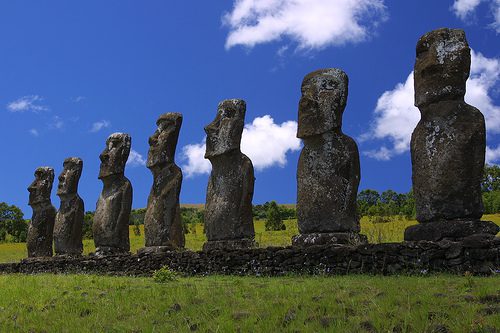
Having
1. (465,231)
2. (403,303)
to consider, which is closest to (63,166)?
(465,231)

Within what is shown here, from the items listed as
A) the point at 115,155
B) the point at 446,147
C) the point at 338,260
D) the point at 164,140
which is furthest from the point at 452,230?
the point at 115,155

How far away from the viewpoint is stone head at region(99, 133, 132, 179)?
19.1 metres

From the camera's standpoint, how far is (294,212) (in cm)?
5262

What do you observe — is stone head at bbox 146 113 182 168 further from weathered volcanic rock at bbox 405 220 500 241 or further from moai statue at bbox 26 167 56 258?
weathered volcanic rock at bbox 405 220 500 241

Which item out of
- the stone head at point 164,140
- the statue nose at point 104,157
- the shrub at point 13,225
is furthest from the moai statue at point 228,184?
the shrub at point 13,225

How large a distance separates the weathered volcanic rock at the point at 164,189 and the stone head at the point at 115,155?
1939 mm

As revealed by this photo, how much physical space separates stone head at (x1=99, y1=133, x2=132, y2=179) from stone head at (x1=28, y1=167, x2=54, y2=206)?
172 inches

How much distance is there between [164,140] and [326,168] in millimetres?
6144

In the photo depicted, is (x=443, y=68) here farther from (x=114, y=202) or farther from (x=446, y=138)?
(x=114, y=202)

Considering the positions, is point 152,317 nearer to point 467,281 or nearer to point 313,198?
point 467,281

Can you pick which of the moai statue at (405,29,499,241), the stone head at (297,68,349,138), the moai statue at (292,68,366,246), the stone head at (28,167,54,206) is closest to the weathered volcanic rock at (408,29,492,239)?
the moai statue at (405,29,499,241)

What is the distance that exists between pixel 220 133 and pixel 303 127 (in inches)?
114

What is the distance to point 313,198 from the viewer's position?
12.7 meters

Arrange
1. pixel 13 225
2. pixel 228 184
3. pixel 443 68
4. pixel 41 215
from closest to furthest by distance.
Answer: pixel 443 68 < pixel 228 184 < pixel 41 215 < pixel 13 225
